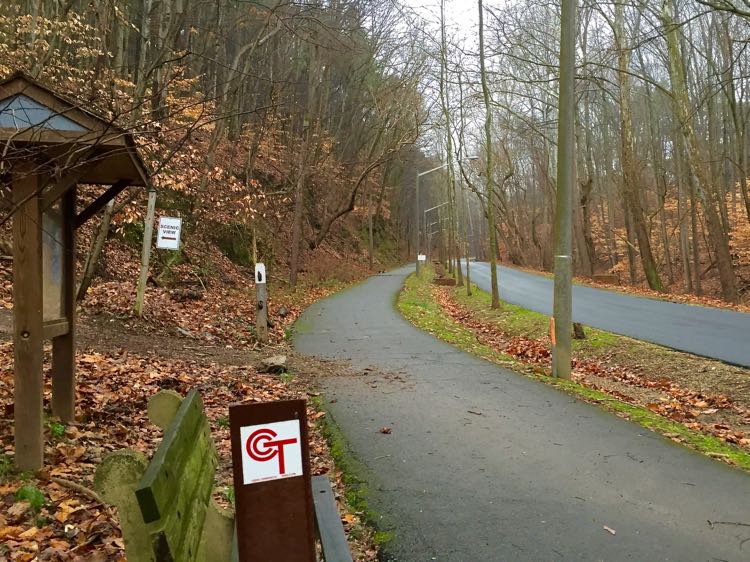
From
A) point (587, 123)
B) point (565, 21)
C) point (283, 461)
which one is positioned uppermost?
point (587, 123)

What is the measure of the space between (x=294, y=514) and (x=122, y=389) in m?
5.45

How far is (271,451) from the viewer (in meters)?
2.66

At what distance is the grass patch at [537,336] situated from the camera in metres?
6.76

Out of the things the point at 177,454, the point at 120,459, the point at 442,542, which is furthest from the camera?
the point at 442,542

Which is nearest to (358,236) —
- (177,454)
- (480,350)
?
(480,350)

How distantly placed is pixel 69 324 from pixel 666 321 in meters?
15.0

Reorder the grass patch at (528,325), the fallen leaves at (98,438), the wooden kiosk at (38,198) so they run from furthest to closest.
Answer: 1. the grass patch at (528,325)
2. the wooden kiosk at (38,198)
3. the fallen leaves at (98,438)


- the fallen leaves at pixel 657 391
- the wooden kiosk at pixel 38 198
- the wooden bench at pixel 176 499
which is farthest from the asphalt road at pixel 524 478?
the wooden kiosk at pixel 38 198

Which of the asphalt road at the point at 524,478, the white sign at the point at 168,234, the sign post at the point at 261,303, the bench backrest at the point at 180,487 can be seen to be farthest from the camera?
the sign post at the point at 261,303

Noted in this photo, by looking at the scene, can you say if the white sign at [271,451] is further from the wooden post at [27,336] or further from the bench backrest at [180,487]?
the wooden post at [27,336]

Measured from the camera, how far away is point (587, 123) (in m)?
39.5

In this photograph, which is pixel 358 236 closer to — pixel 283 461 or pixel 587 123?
pixel 587 123

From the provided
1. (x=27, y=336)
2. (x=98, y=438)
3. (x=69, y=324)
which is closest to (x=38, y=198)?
(x=27, y=336)

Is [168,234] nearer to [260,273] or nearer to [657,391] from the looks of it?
[260,273]
